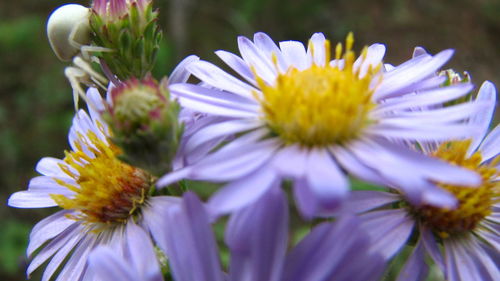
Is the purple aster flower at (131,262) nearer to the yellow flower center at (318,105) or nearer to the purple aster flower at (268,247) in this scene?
the purple aster flower at (268,247)

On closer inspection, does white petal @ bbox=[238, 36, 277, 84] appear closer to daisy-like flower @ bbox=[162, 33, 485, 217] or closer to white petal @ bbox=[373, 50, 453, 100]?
daisy-like flower @ bbox=[162, 33, 485, 217]

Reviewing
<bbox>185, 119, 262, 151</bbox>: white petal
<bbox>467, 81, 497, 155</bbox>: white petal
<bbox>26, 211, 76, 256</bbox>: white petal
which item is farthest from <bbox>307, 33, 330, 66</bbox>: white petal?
<bbox>26, 211, 76, 256</bbox>: white petal

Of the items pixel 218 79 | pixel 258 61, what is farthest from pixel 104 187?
pixel 258 61

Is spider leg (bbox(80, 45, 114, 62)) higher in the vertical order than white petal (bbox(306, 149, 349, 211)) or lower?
higher

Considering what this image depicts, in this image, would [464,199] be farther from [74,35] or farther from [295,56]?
[74,35]

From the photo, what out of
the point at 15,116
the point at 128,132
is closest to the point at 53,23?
the point at 128,132

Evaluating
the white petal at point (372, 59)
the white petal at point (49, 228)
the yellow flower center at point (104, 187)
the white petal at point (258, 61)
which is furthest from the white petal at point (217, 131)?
the white petal at point (49, 228)
